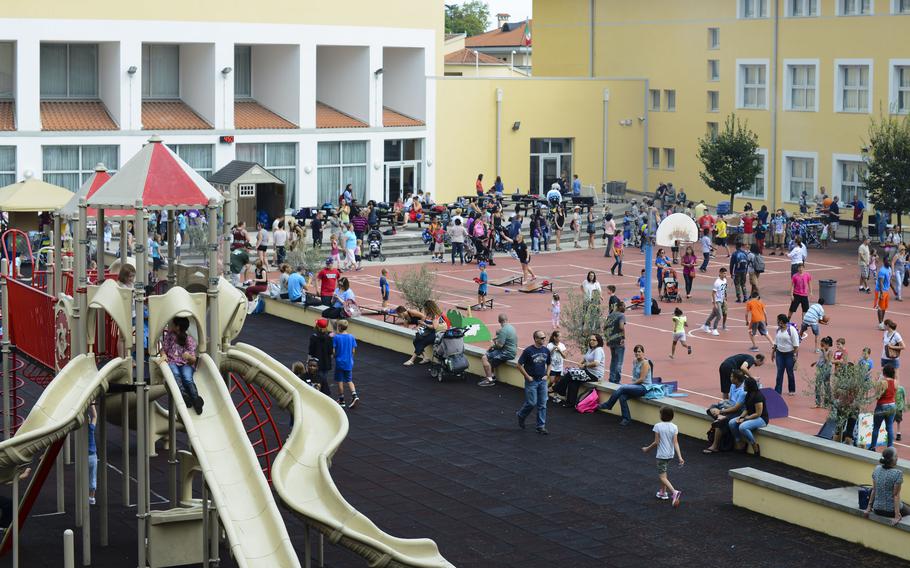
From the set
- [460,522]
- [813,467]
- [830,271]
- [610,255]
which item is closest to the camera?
[460,522]

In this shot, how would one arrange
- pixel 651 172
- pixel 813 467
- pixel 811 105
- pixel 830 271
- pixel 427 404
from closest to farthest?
pixel 813 467, pixel 427 404, pixel 830 271, pixel 811 105, pixel 651 172

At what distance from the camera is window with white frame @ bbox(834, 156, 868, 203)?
52.2 meters

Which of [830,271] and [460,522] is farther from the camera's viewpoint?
[830,271]

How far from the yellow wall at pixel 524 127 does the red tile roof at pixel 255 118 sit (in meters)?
6.85

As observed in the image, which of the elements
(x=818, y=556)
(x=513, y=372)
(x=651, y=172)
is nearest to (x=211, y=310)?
(x=818, y=556)

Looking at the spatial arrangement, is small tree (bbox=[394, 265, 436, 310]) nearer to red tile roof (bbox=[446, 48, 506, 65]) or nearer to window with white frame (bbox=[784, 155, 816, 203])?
window with white frame (bbox=[784, 155, 816, 203])

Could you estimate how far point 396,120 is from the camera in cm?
5694

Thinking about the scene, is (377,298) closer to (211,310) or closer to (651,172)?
(211,310)

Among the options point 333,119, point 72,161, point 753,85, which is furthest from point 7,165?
point 753,85

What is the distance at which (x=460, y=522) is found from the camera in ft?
63.1

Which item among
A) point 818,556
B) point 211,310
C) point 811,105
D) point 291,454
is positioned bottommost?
point 818,556

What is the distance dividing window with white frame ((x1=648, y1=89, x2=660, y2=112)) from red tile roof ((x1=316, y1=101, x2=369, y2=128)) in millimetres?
13033

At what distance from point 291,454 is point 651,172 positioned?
1815 inches

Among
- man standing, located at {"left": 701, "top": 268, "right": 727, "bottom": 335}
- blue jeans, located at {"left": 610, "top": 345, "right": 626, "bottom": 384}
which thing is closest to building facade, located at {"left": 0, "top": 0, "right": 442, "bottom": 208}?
man standing, located at {"left": 701, "top": 268, "right": 727, "bottom": 335}
